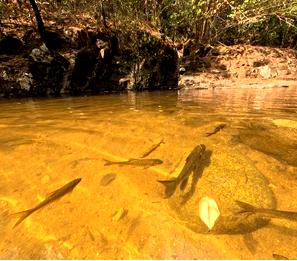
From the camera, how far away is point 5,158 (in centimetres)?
288

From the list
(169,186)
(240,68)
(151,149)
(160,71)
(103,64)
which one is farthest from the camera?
(240,68)

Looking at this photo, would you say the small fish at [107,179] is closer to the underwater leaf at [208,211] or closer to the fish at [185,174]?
the fish at [185,174]

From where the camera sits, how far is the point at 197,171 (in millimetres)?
2494

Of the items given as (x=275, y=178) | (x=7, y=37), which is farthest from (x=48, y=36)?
(x=275, y=178)

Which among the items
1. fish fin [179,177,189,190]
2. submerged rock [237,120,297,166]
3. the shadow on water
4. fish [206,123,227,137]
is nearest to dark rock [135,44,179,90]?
fish [206,123,227,137]

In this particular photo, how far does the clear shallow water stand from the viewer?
62.9 inches

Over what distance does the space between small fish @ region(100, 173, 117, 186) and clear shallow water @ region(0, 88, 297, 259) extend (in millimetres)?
32

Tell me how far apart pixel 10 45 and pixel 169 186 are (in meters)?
11.3

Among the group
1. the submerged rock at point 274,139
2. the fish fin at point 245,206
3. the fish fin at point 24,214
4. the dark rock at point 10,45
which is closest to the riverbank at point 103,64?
the dark rock at point 10,45

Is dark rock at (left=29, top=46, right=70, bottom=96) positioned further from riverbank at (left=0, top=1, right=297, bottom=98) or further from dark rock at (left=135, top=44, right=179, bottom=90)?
dark rock at (left=135, top=44, right=179, bottom=90)

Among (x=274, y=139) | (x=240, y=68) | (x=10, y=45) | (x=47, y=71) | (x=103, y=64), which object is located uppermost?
(x=10, y=45)

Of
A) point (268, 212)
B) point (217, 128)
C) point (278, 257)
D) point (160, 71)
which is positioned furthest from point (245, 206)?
point (160, 71)

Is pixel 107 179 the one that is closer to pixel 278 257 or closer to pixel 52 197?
pixel 52 197

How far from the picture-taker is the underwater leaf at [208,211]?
5.97 ft
